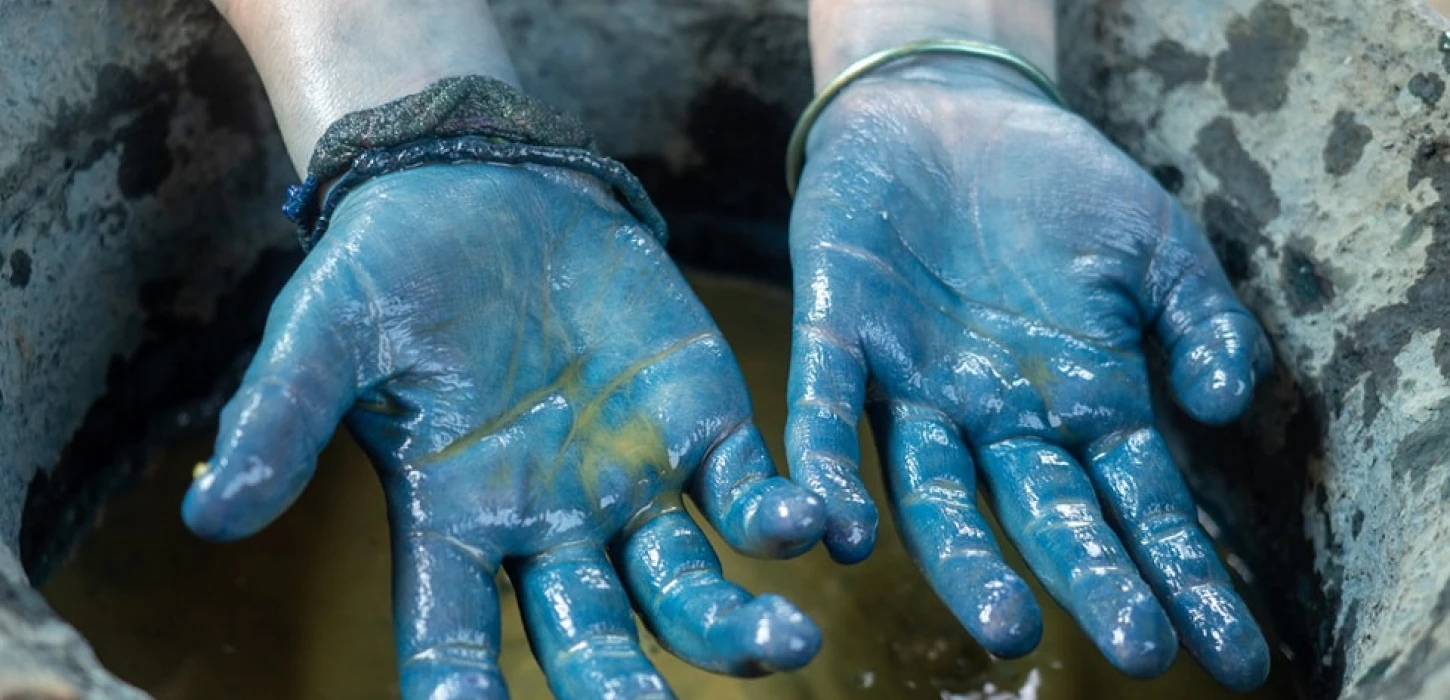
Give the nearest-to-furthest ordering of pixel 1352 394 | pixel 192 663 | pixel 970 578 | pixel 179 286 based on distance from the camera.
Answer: pixel 970 578, pixel 1352 394, pixel 192 663, pixel 179 286

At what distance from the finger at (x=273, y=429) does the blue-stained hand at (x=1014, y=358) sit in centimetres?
37

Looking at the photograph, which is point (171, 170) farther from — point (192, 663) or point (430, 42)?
point (192, 663)

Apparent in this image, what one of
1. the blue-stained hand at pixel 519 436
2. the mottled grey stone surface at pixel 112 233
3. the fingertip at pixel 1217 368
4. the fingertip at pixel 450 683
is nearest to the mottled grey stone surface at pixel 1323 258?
the fingertip at pixel 1217 368

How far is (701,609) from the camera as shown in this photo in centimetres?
94

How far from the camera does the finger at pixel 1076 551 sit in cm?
96

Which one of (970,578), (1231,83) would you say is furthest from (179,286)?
(1231,83)

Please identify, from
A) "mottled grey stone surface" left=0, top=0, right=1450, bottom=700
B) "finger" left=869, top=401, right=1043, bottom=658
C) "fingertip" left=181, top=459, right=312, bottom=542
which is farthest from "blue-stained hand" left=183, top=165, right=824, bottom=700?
"mottled grey stone surface" left=0, top=0, right=1450, bottom=700

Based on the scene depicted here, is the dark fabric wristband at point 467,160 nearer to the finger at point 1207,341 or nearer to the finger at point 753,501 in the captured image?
the finger at point 753,501

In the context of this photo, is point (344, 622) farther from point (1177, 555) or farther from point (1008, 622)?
point (1177, 555)

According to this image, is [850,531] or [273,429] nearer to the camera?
[273,429]

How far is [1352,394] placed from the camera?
1.20m

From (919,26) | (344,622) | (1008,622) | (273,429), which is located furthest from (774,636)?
(919,26)

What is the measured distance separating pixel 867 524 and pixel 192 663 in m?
0.74

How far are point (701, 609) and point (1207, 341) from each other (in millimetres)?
532
